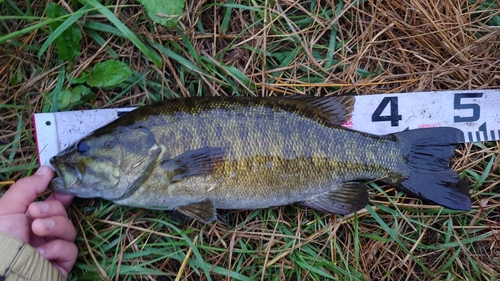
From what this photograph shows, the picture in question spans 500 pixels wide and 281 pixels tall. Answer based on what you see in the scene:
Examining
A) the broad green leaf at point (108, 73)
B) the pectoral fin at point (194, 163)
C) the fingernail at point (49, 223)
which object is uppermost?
the broad green leaf at point (108, 73)

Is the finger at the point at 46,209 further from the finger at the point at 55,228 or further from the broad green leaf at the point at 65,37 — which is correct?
the broad green leaf at the point at 65,37

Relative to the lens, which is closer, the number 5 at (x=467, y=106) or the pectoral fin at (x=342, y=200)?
the pectoral fin at (x=342, y=200)

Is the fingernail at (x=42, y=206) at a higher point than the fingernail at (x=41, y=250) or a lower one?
higher

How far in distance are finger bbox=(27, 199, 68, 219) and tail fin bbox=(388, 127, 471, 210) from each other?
98.0 inches

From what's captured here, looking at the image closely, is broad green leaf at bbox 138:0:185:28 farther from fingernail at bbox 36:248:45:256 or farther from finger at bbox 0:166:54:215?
fingernail at bbox 36:248:45:256

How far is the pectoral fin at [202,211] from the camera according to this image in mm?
2855

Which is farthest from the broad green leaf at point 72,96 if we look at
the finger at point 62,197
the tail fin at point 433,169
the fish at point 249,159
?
the tail fin at point 433,169

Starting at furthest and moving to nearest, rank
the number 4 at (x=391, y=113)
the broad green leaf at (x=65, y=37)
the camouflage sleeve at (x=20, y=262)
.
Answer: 1. the number 4 at (x=391, y=113)
2. the broad green leaf at (x=65, y=37)
3. the camouflage sleeve at (x=20, y=262)

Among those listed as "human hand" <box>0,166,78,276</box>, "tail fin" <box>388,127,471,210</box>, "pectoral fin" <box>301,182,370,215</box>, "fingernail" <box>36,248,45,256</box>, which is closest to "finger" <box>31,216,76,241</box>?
"human hand" <box>0,166,78,276</box>

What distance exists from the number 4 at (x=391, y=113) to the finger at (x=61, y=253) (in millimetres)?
2491

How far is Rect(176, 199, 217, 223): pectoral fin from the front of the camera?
286 cm

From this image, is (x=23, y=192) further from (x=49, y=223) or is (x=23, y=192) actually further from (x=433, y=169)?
(x=433, y=169)

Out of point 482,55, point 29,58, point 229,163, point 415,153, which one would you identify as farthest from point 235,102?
point 482,55

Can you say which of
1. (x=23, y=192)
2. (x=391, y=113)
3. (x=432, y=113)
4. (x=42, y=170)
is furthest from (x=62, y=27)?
(x=432, y=113)
